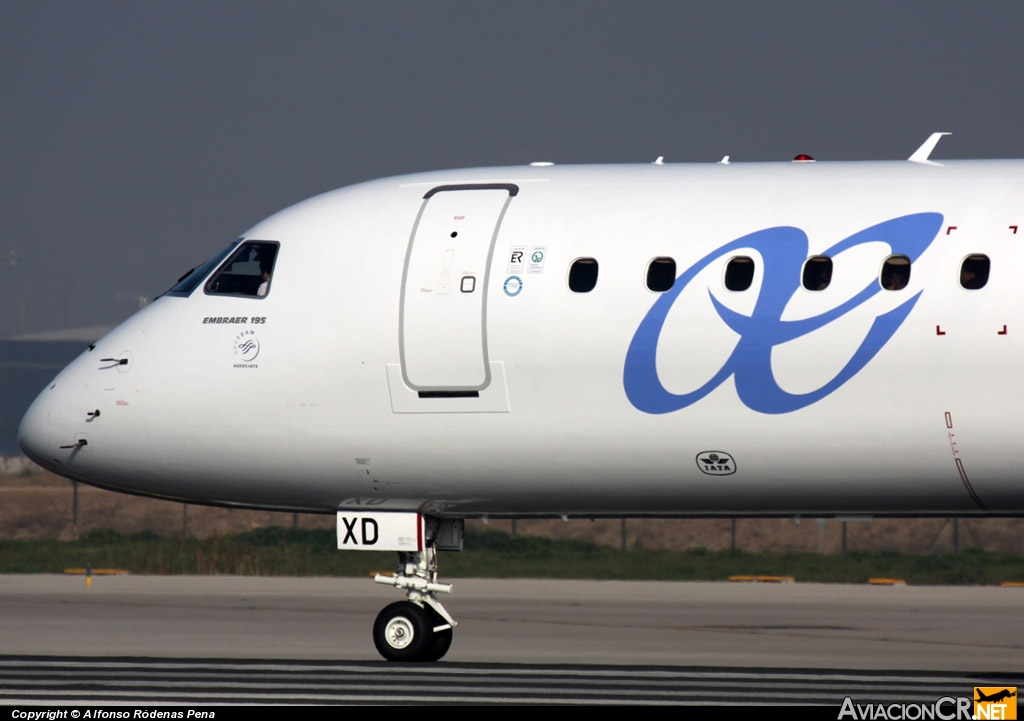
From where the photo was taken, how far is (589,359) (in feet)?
56.2

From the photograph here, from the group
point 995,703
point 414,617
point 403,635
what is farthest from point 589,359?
point 995,703

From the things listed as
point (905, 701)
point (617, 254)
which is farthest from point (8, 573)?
point (905, 701)

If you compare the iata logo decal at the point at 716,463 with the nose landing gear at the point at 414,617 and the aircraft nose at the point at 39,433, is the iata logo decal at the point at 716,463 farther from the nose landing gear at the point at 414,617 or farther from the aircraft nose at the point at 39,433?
the aircraft nose at the point at 39,433

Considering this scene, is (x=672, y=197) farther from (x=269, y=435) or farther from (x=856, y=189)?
(x=269, y=435)

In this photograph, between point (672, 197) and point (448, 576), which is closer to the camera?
point (672, 197)

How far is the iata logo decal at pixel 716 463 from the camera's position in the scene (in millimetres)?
17016

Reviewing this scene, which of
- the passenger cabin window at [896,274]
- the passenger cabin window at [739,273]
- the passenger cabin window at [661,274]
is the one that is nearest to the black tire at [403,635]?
the passenger cabin window at [661,274]

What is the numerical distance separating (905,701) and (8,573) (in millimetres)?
31556

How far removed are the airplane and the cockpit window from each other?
0.15 feet

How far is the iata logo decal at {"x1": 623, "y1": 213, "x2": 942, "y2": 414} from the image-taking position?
16391 millimetres

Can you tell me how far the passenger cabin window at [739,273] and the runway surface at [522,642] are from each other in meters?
4.19

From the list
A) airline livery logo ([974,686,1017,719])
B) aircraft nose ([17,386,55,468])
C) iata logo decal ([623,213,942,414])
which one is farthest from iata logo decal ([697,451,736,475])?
aircraft nose ([17,386,55,468])

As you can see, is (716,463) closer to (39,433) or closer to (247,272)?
(247,272)

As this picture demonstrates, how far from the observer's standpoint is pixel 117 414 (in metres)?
18.8
